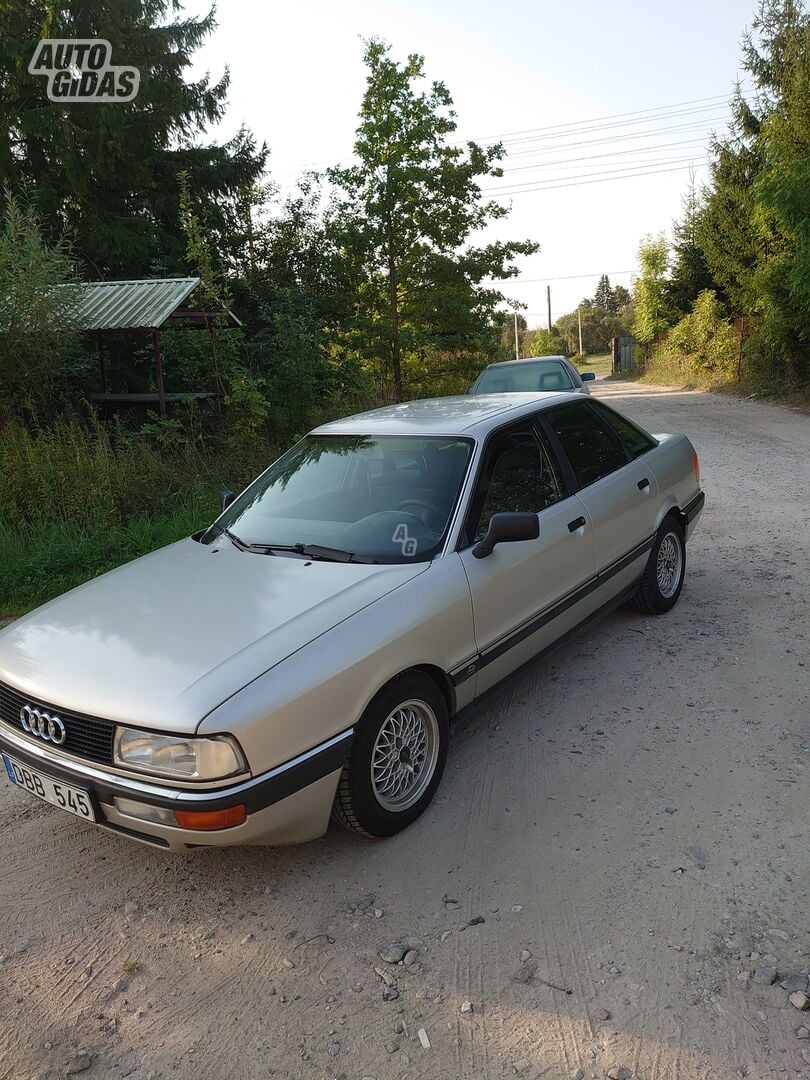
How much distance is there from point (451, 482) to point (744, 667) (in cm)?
210

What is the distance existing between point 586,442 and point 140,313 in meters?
6.92

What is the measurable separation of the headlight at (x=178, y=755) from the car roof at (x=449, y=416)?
204cm

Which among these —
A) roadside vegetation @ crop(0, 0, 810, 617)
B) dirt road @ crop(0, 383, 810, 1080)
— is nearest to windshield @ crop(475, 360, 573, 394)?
roadside vegetation @ crop(0, 0, 810, 617)

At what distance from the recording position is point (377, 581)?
3330 millimetres

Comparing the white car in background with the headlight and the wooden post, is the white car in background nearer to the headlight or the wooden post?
the wooden post

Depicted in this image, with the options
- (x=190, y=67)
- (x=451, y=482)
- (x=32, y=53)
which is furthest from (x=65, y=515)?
(x=190, y=67)

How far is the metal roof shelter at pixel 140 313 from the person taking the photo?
9.51 m

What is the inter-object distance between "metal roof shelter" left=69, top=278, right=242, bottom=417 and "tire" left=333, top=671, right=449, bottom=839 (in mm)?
7327

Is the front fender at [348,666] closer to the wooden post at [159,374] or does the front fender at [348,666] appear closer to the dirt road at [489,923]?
the dirt road at [489,923]

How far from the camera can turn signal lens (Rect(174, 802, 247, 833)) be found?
2648 mm

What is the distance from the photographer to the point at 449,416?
14.4ft

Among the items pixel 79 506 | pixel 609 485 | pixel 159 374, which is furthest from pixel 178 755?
pixel 159 374

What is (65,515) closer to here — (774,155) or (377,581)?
(377,581)

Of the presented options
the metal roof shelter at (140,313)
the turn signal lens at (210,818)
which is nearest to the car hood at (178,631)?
the turn signal lens at (210,818)
